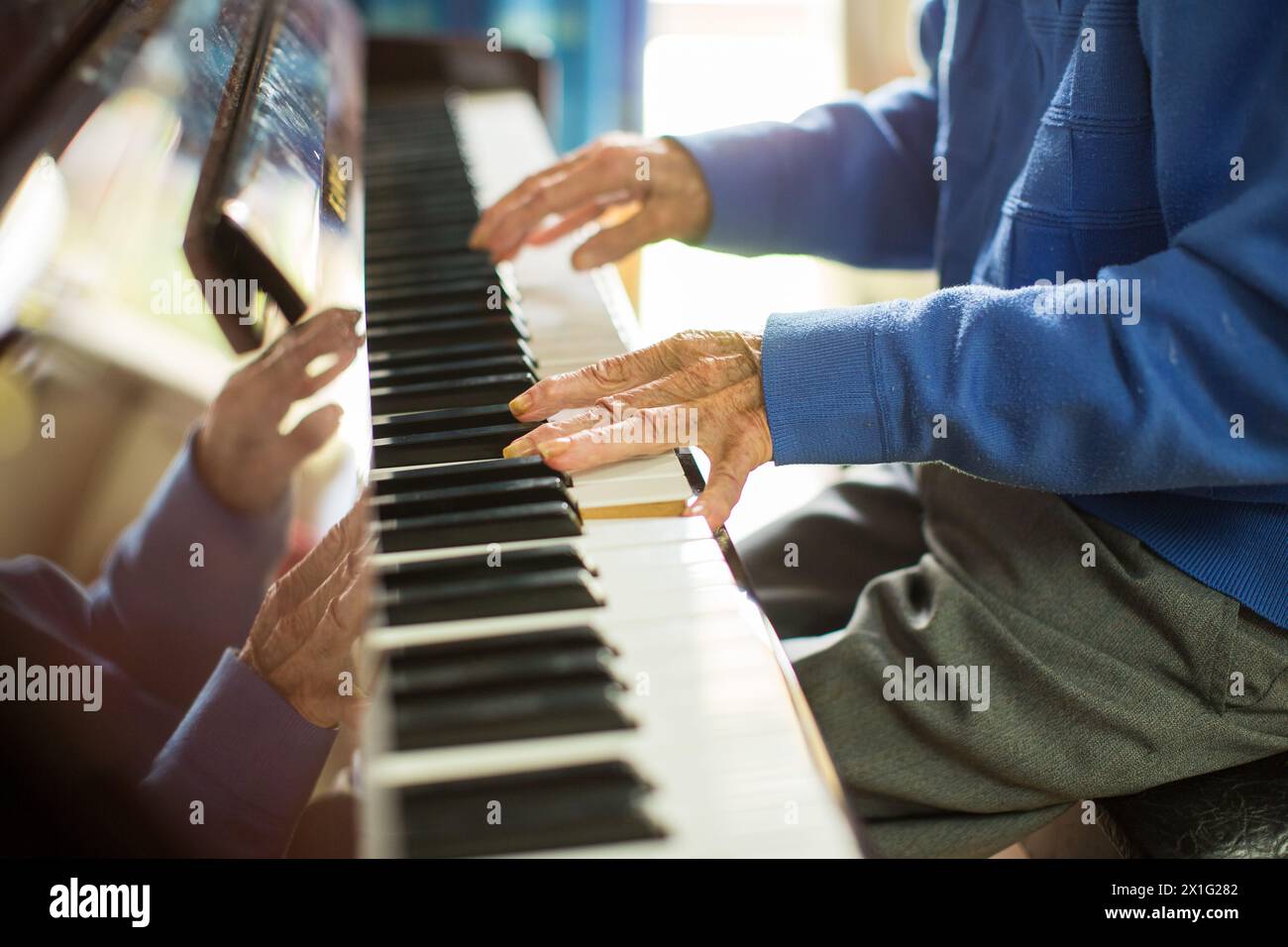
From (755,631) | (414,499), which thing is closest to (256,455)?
(414,499)

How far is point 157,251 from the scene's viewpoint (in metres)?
1.07

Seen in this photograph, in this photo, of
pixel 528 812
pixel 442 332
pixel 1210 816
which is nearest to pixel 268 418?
pixel 442 332

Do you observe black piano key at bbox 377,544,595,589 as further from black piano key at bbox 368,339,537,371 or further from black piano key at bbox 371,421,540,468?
black piano key at bbox 368,339,537,371

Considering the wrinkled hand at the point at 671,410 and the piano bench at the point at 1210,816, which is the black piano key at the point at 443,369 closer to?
the wrinkled hand at the point at 671,410

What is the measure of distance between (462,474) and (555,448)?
0.22ft

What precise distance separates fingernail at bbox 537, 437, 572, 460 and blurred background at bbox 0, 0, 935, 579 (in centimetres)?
17

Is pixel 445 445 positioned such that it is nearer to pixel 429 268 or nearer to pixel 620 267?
pixel 429 268

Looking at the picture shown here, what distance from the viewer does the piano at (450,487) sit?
549 mm

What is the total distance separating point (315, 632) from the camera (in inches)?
31.2

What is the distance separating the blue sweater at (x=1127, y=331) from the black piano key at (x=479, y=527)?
169 millimetres

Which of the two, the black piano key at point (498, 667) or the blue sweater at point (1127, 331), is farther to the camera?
the blue sweater at point (1127, 331)

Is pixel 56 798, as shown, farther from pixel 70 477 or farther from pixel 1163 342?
pixel 1163 342

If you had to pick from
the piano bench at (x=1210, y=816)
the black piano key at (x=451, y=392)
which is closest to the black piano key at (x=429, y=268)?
the black piano key at (x=451, y=392)

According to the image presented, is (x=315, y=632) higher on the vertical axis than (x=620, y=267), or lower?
lower
